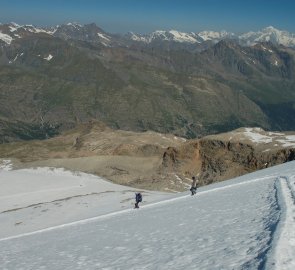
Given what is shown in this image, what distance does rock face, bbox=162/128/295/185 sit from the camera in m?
128

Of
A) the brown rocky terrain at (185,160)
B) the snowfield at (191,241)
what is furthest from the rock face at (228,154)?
the snowfield at (191,241)

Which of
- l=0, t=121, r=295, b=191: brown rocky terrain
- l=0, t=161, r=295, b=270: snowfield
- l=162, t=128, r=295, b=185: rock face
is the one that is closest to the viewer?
l=0, t=161, r=295, b=270: snowfield

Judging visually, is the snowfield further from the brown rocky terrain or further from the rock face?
the rock face

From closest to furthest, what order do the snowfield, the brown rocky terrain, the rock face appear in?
the snowfield < the brown rocky terrain < the rock face

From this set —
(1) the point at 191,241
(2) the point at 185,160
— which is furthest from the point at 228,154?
(1) the point at 191,241

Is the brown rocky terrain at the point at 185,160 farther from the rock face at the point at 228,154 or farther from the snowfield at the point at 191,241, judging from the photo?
the snowfield at the point at 191,241

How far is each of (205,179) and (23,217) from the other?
85428 mm

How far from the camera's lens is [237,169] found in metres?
133

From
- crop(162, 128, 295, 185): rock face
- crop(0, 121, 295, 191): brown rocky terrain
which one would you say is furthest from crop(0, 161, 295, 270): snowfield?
crop(162, 128, 295, 185): rock face

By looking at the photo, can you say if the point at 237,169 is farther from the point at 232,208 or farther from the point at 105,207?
the point at 232,208

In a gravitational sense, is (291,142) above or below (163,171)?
above

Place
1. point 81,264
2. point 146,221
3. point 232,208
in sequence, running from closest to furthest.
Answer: point 81,264, point 232,208, point 146,221

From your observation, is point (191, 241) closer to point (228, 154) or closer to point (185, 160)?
point (228, 154)

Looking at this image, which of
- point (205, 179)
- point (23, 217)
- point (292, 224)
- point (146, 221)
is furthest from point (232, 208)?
point (205, 179)
